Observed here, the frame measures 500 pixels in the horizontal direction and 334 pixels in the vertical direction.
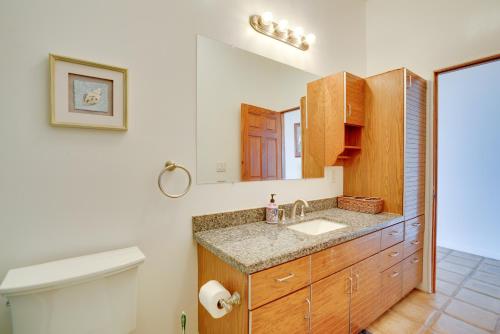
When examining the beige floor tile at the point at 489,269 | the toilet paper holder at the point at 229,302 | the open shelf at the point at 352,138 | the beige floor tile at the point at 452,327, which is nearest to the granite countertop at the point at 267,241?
the toilet paper holder at the point at 229,302

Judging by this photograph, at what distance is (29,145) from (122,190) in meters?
0.39

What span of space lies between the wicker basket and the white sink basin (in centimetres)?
40

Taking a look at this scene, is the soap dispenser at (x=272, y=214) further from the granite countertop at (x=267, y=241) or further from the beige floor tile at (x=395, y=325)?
the beige floor tile at (x=395, y=325)

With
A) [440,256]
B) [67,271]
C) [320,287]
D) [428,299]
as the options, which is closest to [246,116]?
[320,287]

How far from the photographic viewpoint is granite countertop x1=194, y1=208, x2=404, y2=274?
1.03 meters

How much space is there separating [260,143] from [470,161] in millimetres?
3278

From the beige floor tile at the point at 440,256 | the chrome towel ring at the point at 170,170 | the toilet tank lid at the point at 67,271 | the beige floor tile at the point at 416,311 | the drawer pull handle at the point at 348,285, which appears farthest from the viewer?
the beige floor tile at the point at 440,256

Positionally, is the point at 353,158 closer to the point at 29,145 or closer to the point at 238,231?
the point at 238,231

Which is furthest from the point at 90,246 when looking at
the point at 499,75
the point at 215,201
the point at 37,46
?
the point at 499,75

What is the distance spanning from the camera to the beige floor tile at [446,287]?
85.9 inches

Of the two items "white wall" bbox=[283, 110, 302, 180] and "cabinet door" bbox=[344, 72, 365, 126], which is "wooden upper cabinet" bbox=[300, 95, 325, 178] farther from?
"cabinet door" bbox=[344, 72, 365, 126]

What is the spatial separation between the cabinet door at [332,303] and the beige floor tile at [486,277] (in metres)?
2.04

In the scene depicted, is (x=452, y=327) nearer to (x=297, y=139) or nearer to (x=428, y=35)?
(x=297, y=139)

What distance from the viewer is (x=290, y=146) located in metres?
1.86
